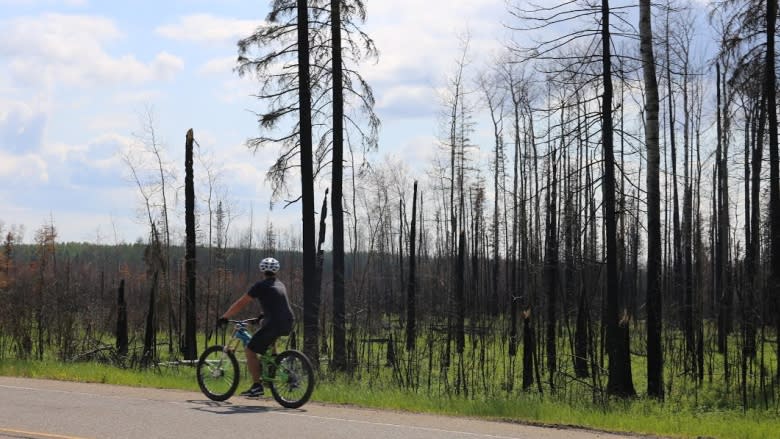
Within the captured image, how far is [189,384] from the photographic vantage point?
14562 mm

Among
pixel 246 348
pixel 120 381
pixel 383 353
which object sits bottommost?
pixel 383 353

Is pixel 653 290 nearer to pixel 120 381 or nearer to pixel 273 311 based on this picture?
pixel 273 311

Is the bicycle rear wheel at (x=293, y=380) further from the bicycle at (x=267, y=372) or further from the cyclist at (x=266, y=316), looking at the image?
the cyclist at (x=266, y=316)

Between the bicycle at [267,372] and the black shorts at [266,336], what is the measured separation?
0.12 meters

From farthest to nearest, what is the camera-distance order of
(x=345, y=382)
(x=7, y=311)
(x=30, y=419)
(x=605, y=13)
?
(x=7, y=311) < (x=605, y=13) < (x=345, y=382) < (x=30, y=419)

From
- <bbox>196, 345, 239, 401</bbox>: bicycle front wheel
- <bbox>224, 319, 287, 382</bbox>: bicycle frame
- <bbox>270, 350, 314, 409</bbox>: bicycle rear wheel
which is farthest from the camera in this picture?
<bbox>196, 345, 239, 401</bbox>: bicycle front wheel

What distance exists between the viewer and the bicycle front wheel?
1183cm

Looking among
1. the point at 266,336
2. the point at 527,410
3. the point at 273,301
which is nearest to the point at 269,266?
the point at 273,301

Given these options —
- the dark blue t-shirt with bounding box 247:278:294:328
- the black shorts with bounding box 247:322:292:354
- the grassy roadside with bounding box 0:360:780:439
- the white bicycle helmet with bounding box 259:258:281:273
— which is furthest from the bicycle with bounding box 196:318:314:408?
the grassy roadside with bounding box 0:360:780:439

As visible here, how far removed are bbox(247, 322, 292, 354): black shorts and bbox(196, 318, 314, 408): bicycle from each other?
0.39ft

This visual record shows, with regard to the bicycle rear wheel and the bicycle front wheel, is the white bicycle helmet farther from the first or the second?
the bicycle front wheel

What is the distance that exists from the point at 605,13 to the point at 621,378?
810cm

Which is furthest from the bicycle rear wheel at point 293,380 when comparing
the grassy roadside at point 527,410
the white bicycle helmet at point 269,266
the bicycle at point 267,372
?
the grassy roadside at point 527,410

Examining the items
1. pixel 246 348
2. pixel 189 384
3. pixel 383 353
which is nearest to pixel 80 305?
pixel 383 353
